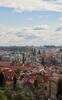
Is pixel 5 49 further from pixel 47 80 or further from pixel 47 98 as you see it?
pixel 47 98

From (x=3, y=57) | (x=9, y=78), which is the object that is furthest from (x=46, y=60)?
(x=9, y=78)

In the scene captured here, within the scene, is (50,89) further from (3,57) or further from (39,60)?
(3,57)

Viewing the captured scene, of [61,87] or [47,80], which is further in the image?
[47,80]

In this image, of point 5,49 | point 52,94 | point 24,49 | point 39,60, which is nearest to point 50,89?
point 52,94

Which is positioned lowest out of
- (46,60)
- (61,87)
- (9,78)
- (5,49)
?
(5,49)

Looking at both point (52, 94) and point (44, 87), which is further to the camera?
point (44, 87)

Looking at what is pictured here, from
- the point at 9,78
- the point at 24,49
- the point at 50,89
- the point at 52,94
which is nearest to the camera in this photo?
the point at 52,94

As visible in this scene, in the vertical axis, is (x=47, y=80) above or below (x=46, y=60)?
above

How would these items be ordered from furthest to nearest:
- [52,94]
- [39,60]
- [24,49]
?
[24,49] → [39,60] → [52,94]

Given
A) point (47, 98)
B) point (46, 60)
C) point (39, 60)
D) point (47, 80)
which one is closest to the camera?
point (47, 98)
